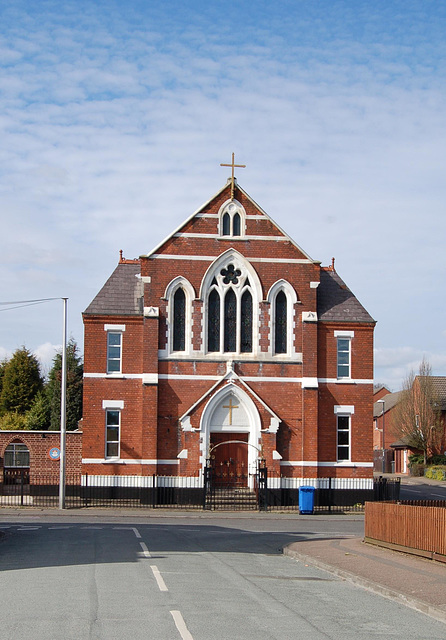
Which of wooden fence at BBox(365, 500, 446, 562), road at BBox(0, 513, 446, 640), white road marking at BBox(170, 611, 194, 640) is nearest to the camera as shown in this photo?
white road marking at BBox(170, 611, 194, 640)

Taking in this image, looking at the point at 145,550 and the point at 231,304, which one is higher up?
the point at 231,304

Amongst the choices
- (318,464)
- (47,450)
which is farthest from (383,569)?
(47,450)

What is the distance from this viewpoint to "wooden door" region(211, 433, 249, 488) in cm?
3681

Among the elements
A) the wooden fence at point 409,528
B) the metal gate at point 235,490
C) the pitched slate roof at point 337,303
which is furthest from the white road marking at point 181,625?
the pitched slate roof at point 337,303

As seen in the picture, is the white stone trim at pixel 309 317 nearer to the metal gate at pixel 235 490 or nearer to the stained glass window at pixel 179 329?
the stained glass window at pixel 179 329

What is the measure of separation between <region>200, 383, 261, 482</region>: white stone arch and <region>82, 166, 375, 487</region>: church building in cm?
5

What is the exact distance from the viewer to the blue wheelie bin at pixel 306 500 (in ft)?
110

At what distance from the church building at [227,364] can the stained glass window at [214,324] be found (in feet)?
0.14

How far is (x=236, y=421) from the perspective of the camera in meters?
36.7

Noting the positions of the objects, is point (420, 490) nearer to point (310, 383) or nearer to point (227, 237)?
point (310, 383)

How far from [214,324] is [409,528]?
785 inches

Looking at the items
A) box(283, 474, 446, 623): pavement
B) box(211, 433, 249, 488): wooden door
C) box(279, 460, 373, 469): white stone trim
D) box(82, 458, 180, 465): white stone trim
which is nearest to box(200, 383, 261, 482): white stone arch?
box(211, 433, 249, 488): wooden door

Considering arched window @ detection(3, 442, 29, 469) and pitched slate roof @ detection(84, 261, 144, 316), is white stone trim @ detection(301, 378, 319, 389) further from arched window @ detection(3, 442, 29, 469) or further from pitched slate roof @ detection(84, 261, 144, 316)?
arched window @ detection(3, 442, 29, 469)

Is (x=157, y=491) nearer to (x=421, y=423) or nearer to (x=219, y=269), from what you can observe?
(x=219, y=269)
